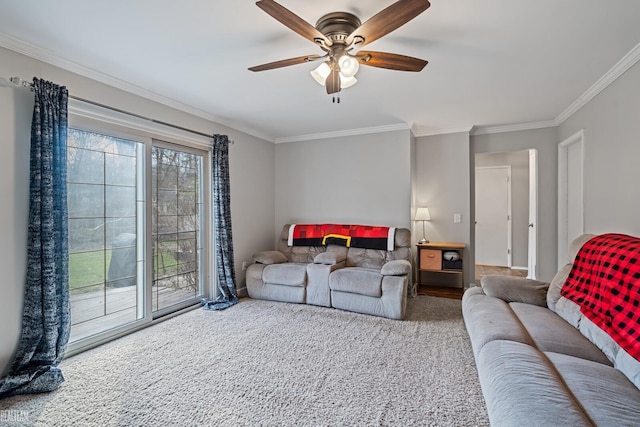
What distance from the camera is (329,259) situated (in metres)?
3.87

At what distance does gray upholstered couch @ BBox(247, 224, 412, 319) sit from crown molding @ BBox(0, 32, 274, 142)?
2052 mm

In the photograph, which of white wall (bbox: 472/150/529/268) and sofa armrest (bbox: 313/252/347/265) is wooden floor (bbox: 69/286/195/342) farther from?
white wall (bbox: 472/150/529/268)

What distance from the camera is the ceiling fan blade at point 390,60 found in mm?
1954

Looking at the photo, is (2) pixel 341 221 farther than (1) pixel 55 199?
Yes

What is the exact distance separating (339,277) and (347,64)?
2357 mm

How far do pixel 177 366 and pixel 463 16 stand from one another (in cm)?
315

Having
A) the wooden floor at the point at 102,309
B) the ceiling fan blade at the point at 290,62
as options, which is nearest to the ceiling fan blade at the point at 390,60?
the ceiling fan blade at the point at 290,62

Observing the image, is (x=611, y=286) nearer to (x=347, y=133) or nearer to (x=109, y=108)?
(x=347, y=133)

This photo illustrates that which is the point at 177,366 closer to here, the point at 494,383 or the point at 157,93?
the point at 494,383

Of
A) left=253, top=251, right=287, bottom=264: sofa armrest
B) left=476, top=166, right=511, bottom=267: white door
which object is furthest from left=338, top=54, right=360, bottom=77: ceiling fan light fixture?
left=476, top=166, right=511, bottom=267: white door

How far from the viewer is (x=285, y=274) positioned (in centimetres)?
384

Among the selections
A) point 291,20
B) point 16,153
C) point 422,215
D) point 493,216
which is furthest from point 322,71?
point 493,216

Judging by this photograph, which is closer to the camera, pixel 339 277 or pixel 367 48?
pixel 367 48

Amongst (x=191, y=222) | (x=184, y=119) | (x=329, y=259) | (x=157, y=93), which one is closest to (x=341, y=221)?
(x=329, y=259)
